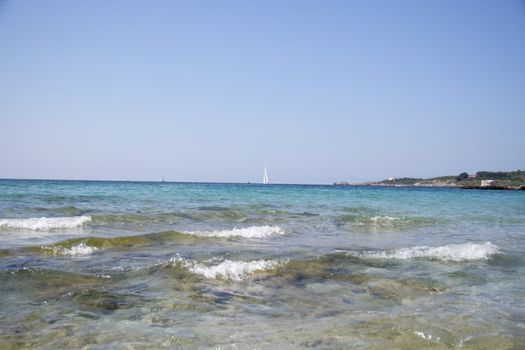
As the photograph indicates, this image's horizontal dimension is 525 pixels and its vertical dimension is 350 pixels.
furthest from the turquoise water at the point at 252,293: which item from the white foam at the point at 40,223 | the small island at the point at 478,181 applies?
the small island at the point at 478,181

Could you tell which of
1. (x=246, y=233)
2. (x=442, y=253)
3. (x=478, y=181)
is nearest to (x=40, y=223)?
(x=246, y=233)

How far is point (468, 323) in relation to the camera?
4.28 m

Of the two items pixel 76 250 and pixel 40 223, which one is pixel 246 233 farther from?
pixel 40 223

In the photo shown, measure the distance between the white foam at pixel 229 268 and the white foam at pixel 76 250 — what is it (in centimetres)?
225

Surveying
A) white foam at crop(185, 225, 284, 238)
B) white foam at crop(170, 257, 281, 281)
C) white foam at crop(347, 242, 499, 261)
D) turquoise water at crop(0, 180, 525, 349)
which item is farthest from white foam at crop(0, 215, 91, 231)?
white foam at crop(347, 242, 499, 261)

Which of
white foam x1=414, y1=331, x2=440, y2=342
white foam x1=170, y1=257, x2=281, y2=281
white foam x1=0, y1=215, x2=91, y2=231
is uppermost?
white foam x1=0, y1=215, x2=91, y2=231

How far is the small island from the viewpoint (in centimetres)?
8338

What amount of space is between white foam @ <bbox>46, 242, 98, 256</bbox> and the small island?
8734 centimetres

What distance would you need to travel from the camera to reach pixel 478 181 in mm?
100125

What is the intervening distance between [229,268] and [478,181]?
108 metres

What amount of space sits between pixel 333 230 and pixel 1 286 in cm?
993

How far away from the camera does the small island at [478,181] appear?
83375 mm

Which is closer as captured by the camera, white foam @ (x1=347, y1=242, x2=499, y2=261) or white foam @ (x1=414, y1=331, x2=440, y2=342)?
white foam @ (x1=414, y1=331, x2=440, y2=342)

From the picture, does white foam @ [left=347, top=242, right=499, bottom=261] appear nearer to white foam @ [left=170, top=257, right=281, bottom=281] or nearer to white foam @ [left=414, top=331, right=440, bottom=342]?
white foam @ [left=170, top=257, right=281, bottom=281]
